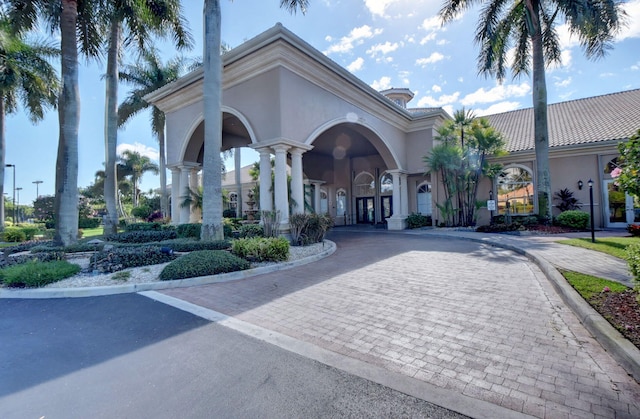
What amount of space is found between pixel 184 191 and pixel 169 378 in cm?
1461

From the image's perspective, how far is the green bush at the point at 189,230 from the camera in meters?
12.9

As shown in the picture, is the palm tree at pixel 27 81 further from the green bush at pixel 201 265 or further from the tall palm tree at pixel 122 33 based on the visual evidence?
the green bush at pixel 201 265

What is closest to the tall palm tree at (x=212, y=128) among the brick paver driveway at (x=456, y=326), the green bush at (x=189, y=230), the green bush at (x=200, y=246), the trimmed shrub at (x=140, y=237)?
the green bush at (x=200, y=246)

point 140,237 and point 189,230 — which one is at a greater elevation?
point 189,230

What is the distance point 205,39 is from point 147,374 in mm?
10363

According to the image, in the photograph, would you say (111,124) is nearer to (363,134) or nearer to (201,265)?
(201,265)

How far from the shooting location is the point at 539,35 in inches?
602

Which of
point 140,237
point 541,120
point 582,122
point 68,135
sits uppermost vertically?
point 582,122

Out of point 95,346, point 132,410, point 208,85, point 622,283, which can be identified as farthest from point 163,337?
point 208,85

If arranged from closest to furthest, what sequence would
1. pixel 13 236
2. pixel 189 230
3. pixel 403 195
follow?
pixel 189 230
pixel 13 236
pixel 403 195

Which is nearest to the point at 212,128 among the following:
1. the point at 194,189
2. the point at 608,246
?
the point at 194,189

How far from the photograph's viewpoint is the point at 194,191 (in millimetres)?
16500

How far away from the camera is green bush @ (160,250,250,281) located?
6.79 meters

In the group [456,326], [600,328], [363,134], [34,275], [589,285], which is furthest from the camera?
[363,134]
